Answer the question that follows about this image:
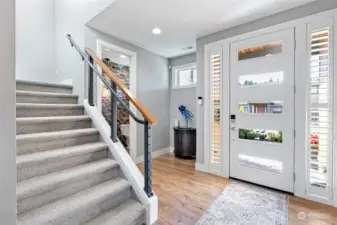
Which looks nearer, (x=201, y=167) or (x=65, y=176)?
(x=65, y=176)

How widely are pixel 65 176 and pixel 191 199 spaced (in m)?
1.50

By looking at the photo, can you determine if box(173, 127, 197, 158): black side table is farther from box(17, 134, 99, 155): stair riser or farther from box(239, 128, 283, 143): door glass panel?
box(17, 134, 99, 155): stair riser

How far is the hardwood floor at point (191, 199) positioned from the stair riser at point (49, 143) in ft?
3.87

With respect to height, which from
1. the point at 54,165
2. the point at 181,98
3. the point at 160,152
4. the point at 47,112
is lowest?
the point at 160,152

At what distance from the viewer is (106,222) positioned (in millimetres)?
1534

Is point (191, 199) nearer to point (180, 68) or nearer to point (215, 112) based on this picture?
point (215, 112)

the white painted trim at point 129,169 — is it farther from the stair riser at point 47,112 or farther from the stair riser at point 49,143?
the stair riser at point 47,112

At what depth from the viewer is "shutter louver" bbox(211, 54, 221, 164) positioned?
308 centimetres

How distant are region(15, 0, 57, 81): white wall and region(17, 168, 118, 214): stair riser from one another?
2.40 metres

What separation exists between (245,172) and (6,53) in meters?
3.05

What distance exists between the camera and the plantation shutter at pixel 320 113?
2.14 m

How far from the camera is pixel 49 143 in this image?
1.92 m

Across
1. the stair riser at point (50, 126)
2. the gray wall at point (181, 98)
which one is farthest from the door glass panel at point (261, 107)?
the stair riser at point (50, 126)

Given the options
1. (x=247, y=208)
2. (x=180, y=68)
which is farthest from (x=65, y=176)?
(x=180, y=68)
